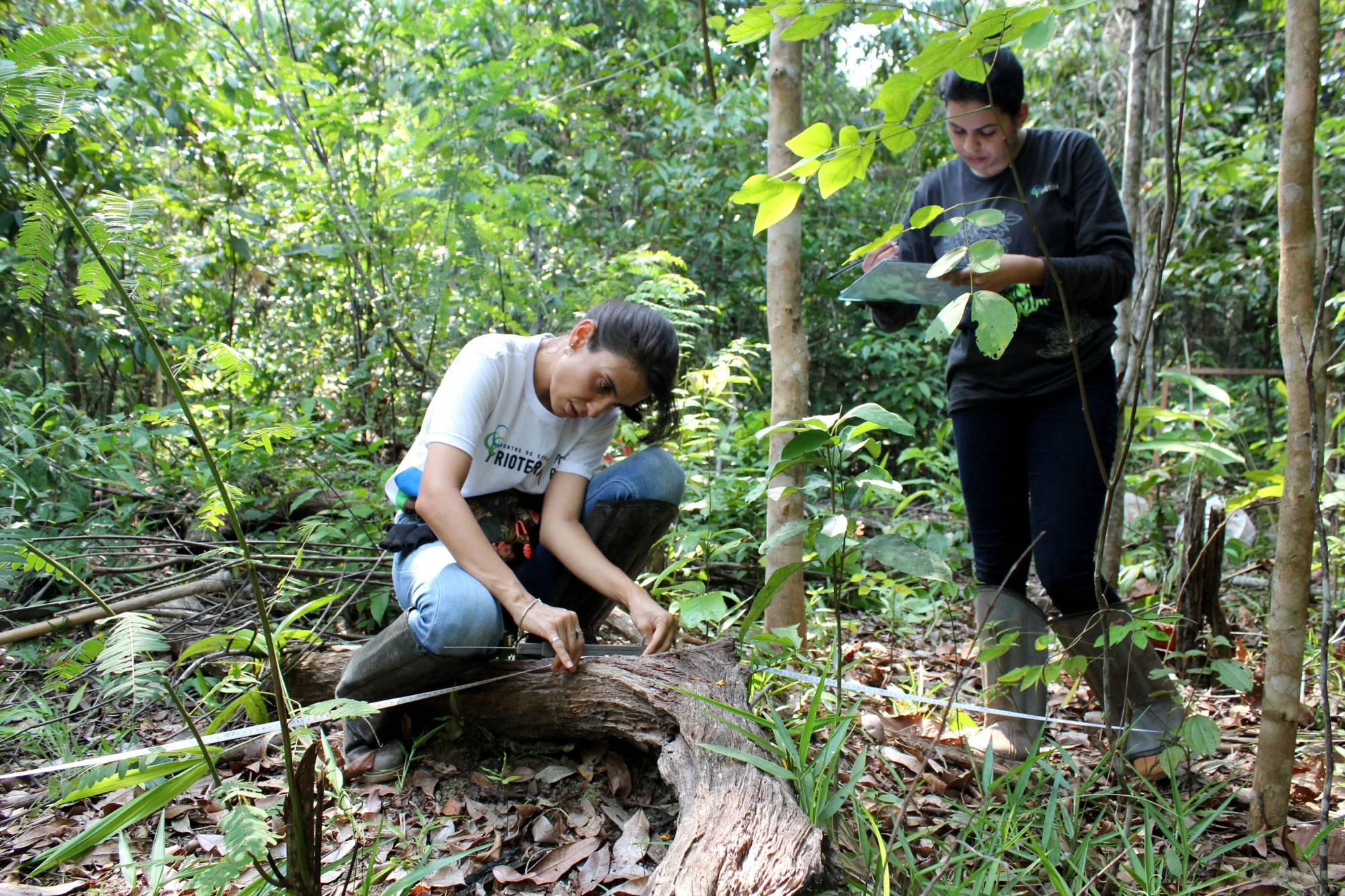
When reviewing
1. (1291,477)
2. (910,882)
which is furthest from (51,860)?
(1291,477)

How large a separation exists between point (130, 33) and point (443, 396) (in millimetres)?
2488

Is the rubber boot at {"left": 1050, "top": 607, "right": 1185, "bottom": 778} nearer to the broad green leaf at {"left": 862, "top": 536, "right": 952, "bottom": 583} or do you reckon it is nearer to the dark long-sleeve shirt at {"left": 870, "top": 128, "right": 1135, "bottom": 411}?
the broad green leaf at {"left": 862, "top": 536, "right": 952, "bottom": 583}

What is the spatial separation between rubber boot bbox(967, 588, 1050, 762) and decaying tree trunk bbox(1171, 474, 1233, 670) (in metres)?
0.71

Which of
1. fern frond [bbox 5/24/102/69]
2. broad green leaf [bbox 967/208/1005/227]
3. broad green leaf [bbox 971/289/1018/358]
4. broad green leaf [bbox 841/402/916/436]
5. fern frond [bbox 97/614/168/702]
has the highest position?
fern frond [bbox 5/24/102/69]

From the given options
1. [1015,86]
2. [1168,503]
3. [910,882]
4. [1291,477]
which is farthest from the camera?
[1168,503]

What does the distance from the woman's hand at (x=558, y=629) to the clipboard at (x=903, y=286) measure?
3.08 feet

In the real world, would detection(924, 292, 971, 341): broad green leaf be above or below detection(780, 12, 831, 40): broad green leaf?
below

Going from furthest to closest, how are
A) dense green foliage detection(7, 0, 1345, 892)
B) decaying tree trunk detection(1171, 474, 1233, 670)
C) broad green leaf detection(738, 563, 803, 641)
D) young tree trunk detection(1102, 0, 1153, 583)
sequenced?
young tree trunk detection(1102, 0, 1153, 583) → decaying tree trunk detection(1171, 474, 1233, 670) → broad green leaf detection(738, 563, 803, 641) → dense green foliage detection(7, 0, 1345, 892)

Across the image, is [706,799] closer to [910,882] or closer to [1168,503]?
[910,882]

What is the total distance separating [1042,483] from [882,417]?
646 millimetres

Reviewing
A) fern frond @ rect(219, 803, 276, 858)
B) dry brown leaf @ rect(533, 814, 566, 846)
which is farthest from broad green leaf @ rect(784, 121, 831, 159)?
dry brown leaf @ rect(533, 814, 566, 846)

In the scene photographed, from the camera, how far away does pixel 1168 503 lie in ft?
13.2

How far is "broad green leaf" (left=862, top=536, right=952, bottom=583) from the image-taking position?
65.5 inches

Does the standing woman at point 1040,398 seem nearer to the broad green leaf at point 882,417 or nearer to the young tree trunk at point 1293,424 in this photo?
the young tree trunk at point 1293,424
